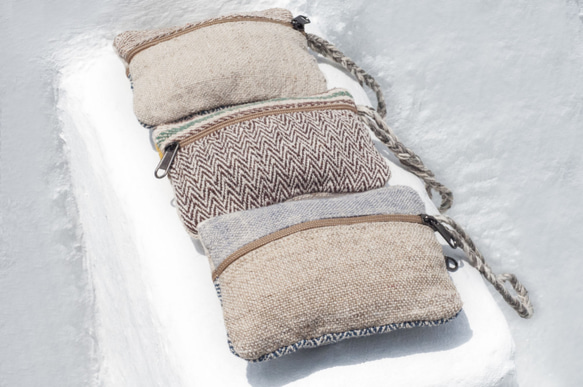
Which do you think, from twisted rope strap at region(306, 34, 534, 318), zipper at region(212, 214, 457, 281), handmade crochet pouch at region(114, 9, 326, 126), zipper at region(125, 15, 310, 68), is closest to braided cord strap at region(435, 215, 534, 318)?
twisted rope strap at region(306, 34, 534, 318)

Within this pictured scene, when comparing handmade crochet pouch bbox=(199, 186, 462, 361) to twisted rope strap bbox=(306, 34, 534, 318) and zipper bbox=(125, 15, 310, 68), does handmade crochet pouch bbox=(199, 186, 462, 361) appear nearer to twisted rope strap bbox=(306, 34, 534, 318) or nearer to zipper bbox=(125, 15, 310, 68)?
twisted rope strap bbox=(306, 34, 534, 318)

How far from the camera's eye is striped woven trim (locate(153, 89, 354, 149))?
104cm

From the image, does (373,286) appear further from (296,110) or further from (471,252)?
(296,110)

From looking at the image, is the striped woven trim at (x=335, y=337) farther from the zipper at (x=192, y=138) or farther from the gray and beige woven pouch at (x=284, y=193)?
the zipper at (x=192, y=138)

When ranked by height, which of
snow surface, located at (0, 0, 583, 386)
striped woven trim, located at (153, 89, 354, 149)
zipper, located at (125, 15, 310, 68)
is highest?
zipper, located at (125, 15, 310, 68)

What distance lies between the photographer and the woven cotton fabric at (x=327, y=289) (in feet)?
2.73

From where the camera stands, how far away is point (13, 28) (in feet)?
4.25

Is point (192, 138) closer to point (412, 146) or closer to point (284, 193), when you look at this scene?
point (284, 193)

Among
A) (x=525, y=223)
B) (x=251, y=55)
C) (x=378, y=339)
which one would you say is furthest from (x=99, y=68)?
(x=525, y=223)

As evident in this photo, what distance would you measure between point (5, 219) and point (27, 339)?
0.85 feet

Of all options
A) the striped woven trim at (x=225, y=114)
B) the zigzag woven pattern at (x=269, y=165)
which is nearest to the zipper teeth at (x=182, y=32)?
the striped woven trim at (x=225, y=114)

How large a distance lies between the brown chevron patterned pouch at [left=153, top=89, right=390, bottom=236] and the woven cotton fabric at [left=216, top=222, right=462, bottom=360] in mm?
152

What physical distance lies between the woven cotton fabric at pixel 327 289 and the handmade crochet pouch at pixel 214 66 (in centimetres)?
40

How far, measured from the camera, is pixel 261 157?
1.01 metres
